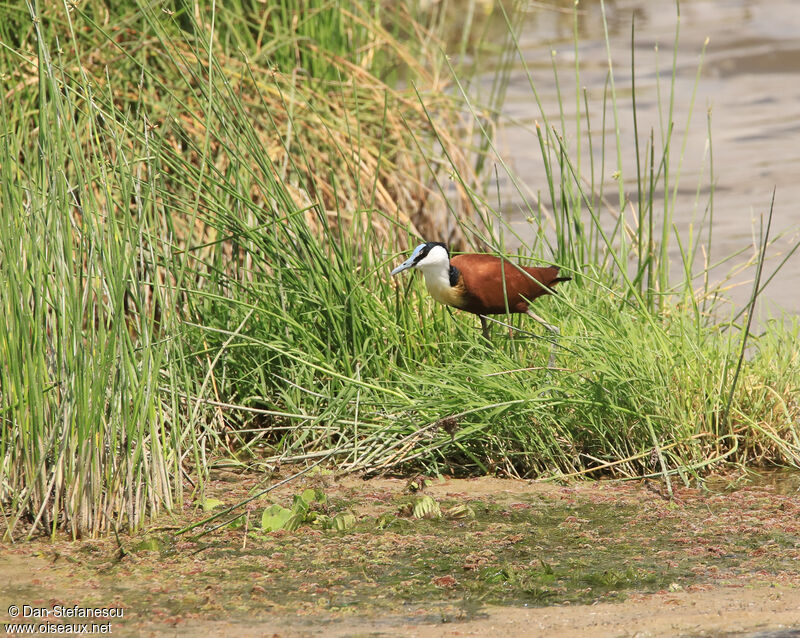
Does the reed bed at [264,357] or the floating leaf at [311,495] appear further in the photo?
the floating leaf at [311,495]

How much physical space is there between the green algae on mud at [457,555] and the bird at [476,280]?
729mm

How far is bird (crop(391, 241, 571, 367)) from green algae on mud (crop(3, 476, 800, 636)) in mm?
729

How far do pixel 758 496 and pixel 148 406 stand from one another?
177 cm

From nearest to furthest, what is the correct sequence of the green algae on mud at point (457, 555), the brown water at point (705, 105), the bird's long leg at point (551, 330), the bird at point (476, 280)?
1. the green algae on mud at point (457, 555)
2. the bird's long leg at point (551, 330)
3. the bird at point (476, 280)
4. the brown water at point (705, 105)

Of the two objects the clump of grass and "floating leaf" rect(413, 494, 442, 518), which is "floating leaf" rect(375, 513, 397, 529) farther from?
the clump of grass

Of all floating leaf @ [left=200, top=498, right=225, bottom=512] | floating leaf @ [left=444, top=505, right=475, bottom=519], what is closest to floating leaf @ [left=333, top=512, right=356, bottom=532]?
floating leaf @ [left=444, top=505, right=475, bottom=519]

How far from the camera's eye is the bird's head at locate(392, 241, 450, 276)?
12.6 ft

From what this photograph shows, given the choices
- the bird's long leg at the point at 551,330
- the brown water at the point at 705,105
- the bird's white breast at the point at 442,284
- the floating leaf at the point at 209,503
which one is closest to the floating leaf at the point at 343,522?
the floating leaf at the point at 209,503

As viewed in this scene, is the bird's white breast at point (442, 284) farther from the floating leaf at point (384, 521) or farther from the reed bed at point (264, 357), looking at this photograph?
the floating leaf at point (384, 521)

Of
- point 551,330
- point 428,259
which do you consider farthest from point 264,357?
point 551,330

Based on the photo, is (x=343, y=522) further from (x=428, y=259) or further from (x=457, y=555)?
(x=428, y=259)

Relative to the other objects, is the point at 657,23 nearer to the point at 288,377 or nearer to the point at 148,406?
the point at 288,377

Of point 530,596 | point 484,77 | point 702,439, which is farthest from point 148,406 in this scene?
point 484,77

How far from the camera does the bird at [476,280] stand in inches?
151
